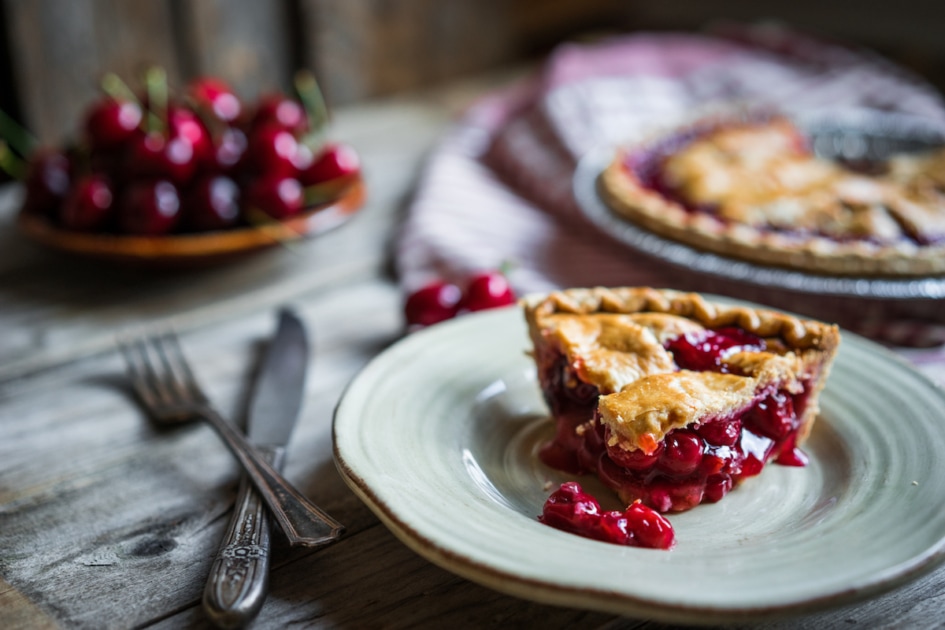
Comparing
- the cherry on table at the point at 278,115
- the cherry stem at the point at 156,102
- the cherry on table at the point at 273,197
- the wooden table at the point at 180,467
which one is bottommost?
the wooden table at the point at 180,467

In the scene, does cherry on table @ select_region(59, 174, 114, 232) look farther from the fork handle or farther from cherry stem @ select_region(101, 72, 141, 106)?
the fork handle

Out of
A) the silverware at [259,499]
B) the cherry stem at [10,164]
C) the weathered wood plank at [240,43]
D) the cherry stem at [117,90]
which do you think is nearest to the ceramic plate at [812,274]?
the silverware at [259,499]

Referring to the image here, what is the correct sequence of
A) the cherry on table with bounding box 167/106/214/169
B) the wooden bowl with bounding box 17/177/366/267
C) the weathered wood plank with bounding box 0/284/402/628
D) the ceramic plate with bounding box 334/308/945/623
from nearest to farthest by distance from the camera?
1. the ceramic plate with bounding box 334/308/945/623
2. the weathered wood plank with bounding box 0/284/402/628
3. the wooden bowl with bounding box 17/177/366/267
4. the cherry on table with bounding box 167/106/214/169

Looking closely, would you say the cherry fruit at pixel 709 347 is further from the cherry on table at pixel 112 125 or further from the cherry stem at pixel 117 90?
the cherry stem at pixel 117 90

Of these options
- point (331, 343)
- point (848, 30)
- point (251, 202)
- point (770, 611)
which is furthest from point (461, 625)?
point (848, 30)

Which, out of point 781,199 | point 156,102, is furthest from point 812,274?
point 156,102

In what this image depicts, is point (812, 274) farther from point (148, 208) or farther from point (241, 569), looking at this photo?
point (148, 208)

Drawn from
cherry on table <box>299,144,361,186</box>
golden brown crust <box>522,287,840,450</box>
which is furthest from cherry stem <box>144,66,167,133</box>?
golden brown crust <box>522,287,840,450</box>
